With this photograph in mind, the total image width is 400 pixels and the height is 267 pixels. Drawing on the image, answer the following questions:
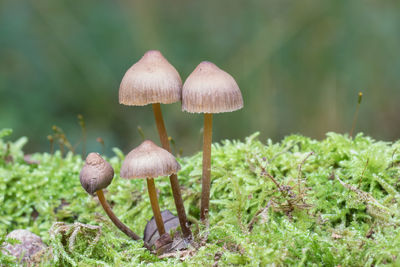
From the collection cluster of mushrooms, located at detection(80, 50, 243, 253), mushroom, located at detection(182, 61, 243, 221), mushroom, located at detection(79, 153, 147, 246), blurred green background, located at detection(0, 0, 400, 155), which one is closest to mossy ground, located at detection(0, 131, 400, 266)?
mushroom, located at detection(79, 153, 147, 246)

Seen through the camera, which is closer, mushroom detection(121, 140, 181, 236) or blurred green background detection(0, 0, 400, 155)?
mushroom detection(121, 140, 181, 236)

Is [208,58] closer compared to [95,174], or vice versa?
[95,174]

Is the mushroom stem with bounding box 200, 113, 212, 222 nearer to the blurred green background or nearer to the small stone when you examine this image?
the small stone

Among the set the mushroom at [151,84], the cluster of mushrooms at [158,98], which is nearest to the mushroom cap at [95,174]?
the cluster of mushrooms at [158,98]

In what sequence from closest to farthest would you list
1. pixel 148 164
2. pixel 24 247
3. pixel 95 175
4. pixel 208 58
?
pixel 148 164, pixel 95 175, pixel 24 247, pixel 208 58

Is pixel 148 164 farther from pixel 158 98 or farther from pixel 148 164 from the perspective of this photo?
pixel 158 98

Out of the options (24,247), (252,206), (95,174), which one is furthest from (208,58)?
(95,174)

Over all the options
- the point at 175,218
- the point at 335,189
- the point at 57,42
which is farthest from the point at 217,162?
the point at 57,42
